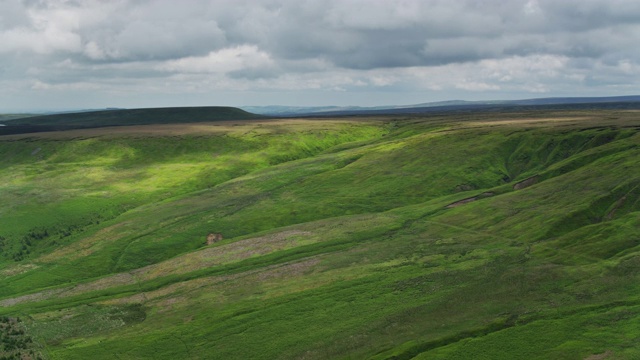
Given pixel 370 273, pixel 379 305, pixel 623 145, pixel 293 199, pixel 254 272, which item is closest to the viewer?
pixel 379 305

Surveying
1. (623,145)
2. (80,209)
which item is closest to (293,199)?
(80,209)

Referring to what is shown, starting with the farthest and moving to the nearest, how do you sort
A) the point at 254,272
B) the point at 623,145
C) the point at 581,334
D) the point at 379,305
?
the point at 623,145
the point at 254,272
the point at 379,305
the point at 581,334

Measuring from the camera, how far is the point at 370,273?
324 feet

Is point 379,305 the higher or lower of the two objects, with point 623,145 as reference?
lower

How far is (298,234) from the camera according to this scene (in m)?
133

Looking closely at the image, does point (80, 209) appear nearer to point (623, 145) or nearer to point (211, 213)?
point (211, 213)

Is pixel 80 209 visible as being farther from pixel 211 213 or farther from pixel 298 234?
pixel 298 234

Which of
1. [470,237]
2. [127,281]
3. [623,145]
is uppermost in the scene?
[623,145]

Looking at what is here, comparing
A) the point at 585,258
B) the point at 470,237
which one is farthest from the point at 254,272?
the point at 585,258

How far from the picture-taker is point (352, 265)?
343 ft

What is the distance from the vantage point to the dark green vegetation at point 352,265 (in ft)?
236

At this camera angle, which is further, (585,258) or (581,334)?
(585,258)

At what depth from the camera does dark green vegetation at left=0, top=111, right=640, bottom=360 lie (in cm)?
7181

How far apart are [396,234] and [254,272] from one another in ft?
113
